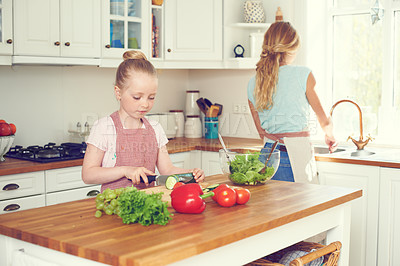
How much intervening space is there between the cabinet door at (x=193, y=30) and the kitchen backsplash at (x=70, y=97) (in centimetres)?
33

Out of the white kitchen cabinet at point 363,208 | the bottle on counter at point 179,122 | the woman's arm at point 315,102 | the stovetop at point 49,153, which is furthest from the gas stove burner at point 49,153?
the white kitchen cabinet at point 363,208

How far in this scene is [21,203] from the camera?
2.91 meters

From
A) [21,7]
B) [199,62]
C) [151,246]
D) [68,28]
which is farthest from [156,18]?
[151,246]

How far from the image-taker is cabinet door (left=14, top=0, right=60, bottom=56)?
3.09 m

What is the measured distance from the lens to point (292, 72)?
9.82 ft

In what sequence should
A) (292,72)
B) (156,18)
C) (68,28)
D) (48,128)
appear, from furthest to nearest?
1. (156,18)
2. (48,128)
3. (68,28)
4. (292,72)

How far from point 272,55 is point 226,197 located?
1381mm

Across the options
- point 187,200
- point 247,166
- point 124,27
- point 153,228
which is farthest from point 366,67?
point 153,228

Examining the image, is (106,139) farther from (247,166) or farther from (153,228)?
(153,228)

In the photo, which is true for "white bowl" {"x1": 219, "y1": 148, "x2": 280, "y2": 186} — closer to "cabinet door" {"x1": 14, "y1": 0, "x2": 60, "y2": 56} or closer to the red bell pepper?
the red bell pepper

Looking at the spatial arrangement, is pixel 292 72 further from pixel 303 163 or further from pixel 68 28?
pixel 68 28

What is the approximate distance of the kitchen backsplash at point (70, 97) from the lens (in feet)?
11.4

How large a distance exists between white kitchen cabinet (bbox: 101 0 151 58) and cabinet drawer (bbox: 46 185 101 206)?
36.4 inches

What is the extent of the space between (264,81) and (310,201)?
1.20 m
